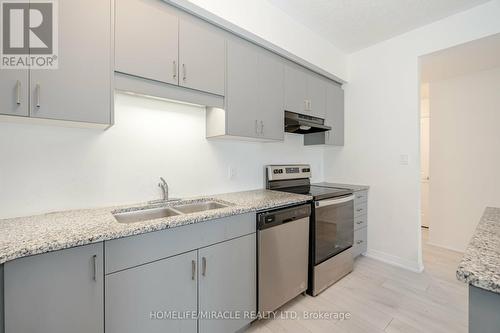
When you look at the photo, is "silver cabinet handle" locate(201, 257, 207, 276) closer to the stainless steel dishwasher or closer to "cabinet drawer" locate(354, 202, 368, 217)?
the stainless steel dishwasher

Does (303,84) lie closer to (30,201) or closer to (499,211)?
(499,211)

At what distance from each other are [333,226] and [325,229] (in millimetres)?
160

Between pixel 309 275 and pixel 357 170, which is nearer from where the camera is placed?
pixel 309 275

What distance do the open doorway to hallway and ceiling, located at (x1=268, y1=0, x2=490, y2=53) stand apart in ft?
1.44

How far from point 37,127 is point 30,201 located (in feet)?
1.45

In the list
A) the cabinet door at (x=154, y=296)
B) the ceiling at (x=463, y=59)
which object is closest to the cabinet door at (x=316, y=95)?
the ceiling at (x=463, y=59)

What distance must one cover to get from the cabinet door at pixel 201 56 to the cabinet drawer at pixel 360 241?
227 cm

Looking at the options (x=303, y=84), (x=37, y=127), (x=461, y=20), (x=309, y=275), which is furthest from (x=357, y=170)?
(x=37, y=127)

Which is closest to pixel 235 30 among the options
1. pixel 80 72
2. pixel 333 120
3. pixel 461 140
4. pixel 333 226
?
pixel 80 72

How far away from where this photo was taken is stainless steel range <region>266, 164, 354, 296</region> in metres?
2.09

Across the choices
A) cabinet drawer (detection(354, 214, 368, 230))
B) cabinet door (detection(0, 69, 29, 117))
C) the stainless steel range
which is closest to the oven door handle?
the stainless steel range

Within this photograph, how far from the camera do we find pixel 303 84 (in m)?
2.55

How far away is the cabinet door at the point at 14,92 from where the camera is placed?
1057mm
